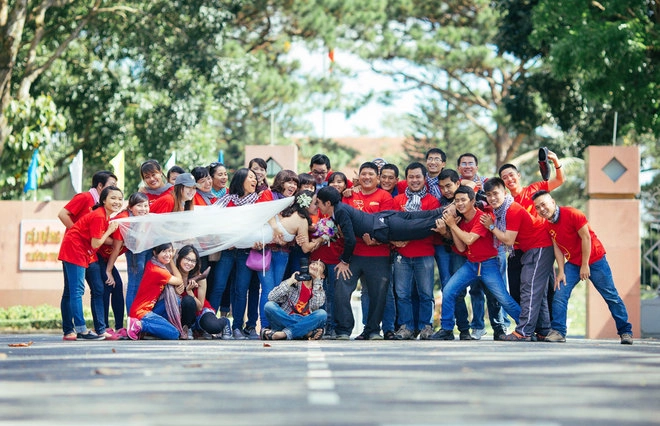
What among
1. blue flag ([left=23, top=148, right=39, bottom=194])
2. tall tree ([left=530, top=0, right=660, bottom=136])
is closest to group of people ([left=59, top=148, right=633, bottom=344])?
tall tree ([left=530, top=0, right=660, bottom=136])

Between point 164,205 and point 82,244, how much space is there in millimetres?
1198

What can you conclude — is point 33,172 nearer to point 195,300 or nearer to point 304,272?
point 195,300

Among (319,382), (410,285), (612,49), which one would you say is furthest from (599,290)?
(612,49)

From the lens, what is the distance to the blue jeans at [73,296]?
1359cm

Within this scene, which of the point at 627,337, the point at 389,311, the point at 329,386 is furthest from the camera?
the point at 389,311

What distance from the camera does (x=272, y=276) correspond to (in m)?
14.2

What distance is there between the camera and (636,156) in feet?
77.0

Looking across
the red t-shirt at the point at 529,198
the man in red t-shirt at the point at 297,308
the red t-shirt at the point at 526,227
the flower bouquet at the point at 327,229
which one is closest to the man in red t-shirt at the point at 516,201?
the red t-shirt at the point at 529,198

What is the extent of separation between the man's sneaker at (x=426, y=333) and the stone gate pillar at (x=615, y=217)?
10128 mm

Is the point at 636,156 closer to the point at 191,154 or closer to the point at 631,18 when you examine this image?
the point at 631,18

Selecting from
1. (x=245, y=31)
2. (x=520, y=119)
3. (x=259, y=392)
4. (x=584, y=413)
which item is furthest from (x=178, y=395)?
(x=245, y=31)

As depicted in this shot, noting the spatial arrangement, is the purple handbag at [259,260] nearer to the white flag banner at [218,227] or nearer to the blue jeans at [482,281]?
the white flag banner at [218,227]

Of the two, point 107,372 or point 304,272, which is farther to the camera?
point 304,272

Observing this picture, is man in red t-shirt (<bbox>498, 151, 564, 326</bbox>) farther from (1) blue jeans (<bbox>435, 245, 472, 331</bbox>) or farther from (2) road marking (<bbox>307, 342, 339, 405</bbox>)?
(2) road marking (<bbox>307, 342, 339, 405</bbox>)
